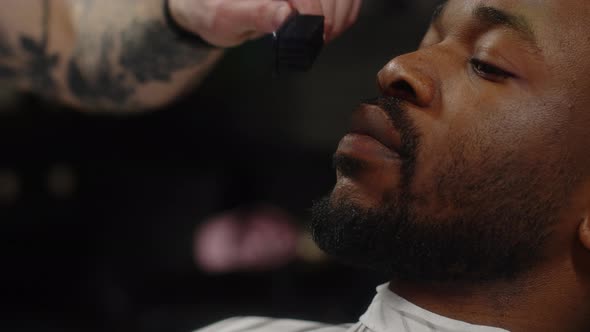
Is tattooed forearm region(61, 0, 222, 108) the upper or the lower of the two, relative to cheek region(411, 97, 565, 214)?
lower

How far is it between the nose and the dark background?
236 centimetres

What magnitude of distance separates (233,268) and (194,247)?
45cm

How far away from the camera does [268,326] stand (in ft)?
5.18

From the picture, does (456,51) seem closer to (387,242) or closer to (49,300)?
(387,242)

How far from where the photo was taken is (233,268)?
4043 millimetres

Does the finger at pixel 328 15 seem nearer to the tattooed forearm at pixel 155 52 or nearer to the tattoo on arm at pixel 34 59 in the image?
the tattooed forearm at pixel 155 52

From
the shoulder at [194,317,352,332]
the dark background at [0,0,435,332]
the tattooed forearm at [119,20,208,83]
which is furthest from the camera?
the dark background at [0,0,435,332]

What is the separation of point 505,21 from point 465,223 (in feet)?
1.14

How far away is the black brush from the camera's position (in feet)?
4.13

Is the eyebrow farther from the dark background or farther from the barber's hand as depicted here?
the dark background

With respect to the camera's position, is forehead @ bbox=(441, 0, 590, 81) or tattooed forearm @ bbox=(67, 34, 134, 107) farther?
tattooed forearm @ bbox=(67, 34, 134, 107)

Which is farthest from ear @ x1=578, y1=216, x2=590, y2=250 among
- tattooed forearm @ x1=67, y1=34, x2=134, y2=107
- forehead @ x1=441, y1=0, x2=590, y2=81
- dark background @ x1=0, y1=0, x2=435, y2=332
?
dark background @ x1=0, y1=0, x2=435, y2=332

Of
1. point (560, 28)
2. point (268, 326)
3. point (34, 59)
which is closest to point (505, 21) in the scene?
point (560, 28)

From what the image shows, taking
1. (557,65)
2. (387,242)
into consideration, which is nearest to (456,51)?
(557,65)
